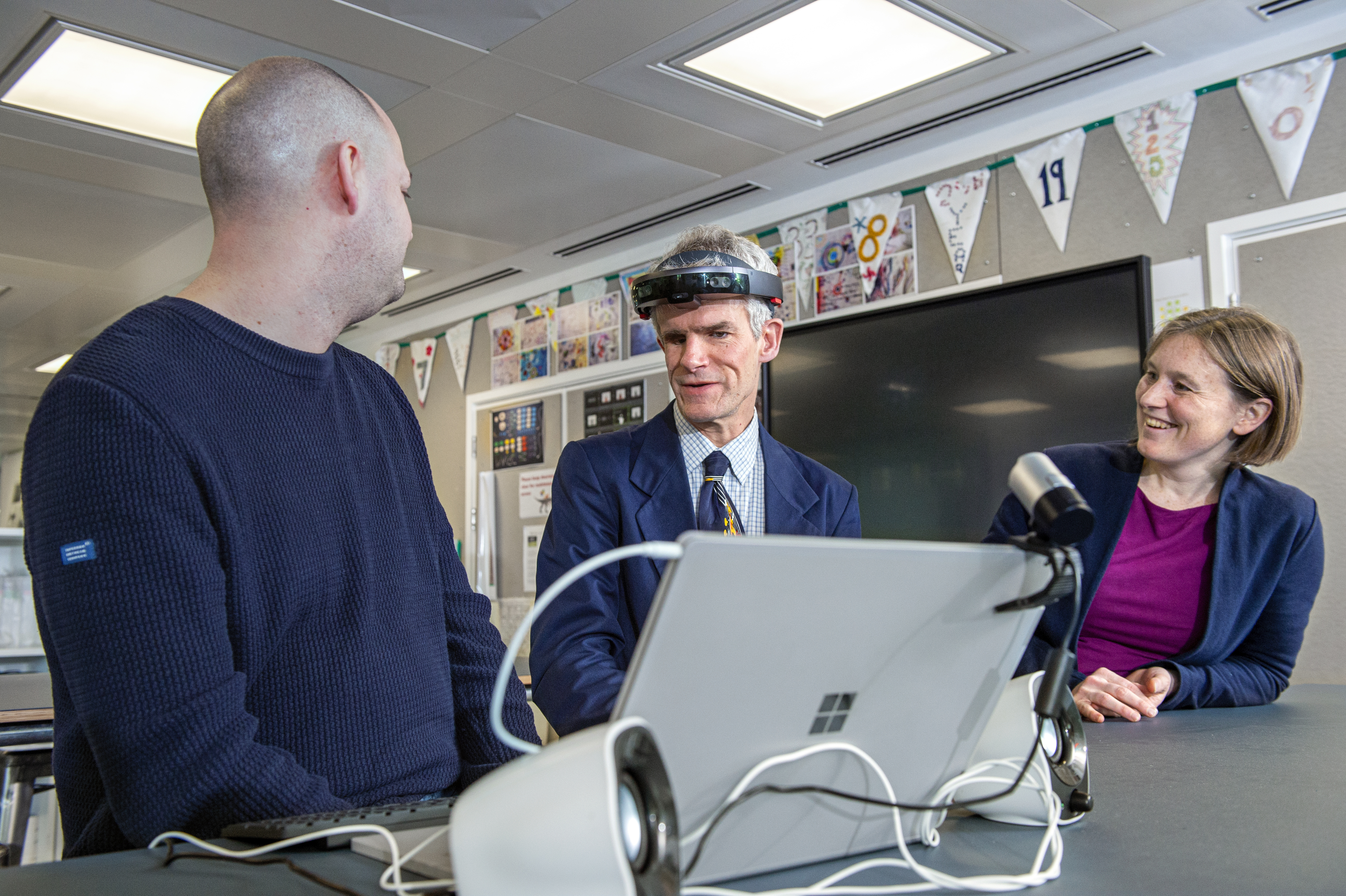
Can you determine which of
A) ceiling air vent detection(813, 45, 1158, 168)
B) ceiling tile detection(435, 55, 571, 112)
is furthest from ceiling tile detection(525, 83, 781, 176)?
ceiling air vent detection(813, 45, 1158, 168)

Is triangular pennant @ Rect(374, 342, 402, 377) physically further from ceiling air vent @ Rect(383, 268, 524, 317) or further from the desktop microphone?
the desktop microphone

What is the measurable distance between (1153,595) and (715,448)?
893 millimetres

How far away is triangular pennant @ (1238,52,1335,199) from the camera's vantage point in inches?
106

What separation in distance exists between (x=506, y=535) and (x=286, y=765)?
14.5 feet

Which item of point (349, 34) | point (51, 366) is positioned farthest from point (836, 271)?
point (51, 366)

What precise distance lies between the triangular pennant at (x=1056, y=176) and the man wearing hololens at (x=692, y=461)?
6.34 feet

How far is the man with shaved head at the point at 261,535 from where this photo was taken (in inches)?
34.1

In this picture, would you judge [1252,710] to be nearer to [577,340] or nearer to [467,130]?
[467,130]

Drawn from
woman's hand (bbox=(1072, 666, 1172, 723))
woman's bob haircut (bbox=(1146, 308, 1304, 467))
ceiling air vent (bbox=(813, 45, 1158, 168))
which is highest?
ceiling air vent (bbox=(813, 45, 1158, 168))

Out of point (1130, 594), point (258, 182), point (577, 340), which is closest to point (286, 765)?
point (258, 182)

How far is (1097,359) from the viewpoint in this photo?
2.84m

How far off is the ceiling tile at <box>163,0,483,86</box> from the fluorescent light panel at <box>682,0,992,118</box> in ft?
2.29

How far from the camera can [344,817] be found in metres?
0.79

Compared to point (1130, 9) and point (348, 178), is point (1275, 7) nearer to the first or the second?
point (1130, 9)
